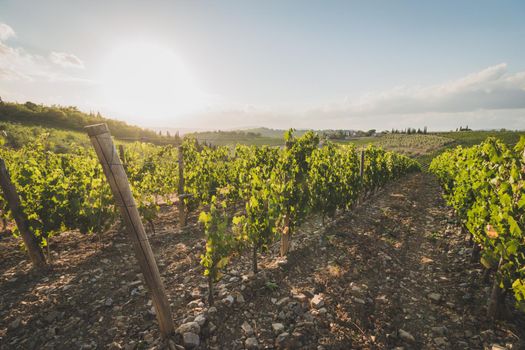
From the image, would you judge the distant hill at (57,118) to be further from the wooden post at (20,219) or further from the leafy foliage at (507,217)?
the leafy foliage at (507,217)

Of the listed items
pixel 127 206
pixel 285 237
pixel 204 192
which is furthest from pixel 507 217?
pixel 204 192

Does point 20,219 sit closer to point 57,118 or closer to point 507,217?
point 507,217

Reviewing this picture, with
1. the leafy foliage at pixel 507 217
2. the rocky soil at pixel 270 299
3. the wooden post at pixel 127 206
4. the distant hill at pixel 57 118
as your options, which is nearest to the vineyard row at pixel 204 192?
the wooden post at pixel 127 206

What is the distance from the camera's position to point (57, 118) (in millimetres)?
36844

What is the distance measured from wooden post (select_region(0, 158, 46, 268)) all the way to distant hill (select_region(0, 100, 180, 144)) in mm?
25053

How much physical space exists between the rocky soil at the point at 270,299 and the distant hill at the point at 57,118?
84.3 feet

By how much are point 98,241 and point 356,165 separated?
10.0 m

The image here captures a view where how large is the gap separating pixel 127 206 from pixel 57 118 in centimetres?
4413

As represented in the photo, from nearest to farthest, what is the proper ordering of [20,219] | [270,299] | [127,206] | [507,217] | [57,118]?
1. [127,206]
2. [507,217]
3. [270,299]
4. [20,219]
5. [57,118]

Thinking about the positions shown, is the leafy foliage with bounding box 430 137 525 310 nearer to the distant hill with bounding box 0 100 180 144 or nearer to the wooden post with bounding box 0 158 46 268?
the wooden post with bounding box 0 158 46 268

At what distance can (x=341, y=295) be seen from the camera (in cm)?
494

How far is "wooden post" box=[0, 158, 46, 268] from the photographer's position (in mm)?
5789

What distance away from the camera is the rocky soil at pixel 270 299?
393 cm

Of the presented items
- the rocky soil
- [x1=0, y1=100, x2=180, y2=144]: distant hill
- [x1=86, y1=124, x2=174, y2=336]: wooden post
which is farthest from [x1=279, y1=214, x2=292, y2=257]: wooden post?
[x1=0, y1=100, x2=180, y2=144]: distant hill
